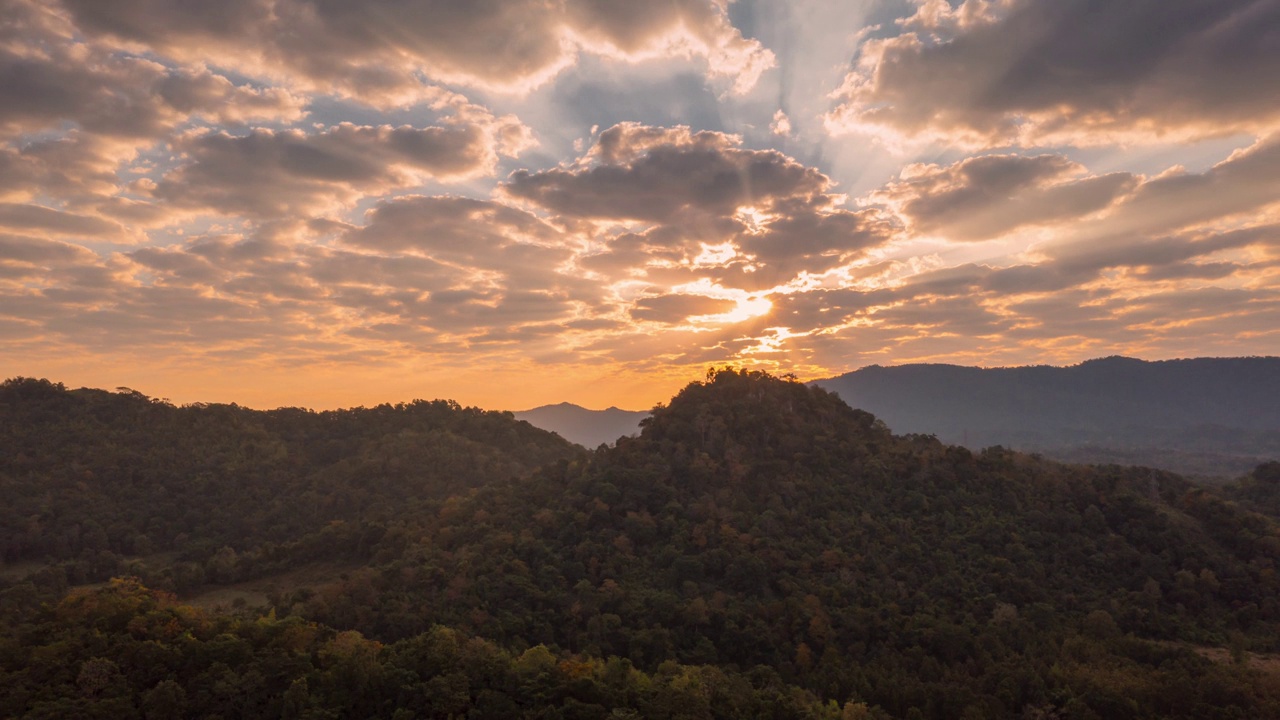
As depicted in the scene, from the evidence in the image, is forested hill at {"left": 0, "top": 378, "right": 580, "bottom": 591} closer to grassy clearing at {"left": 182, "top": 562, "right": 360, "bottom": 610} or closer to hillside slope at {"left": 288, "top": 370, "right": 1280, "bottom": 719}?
grassy clearing at {"left": 182, "top": 562, "right": 360, "bottom": 610}

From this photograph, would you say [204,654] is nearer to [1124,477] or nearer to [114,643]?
[114,643]

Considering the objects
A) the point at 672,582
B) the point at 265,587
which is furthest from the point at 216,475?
the point at 672,582

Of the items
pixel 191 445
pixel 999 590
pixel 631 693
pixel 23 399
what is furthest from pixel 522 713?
pixel 23 399

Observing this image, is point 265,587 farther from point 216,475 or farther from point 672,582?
point 672,582

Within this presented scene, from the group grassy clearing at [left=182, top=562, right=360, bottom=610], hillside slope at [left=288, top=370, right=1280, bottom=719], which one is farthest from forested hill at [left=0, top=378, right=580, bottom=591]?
hillside slope at [left=288, top=370, right=1280, bottom=719]

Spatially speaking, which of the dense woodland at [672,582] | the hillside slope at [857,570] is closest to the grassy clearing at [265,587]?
the dense woodland at [672,582]

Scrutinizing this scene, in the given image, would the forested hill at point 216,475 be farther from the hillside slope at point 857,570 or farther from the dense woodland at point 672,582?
the hillside slope at point 857,570
